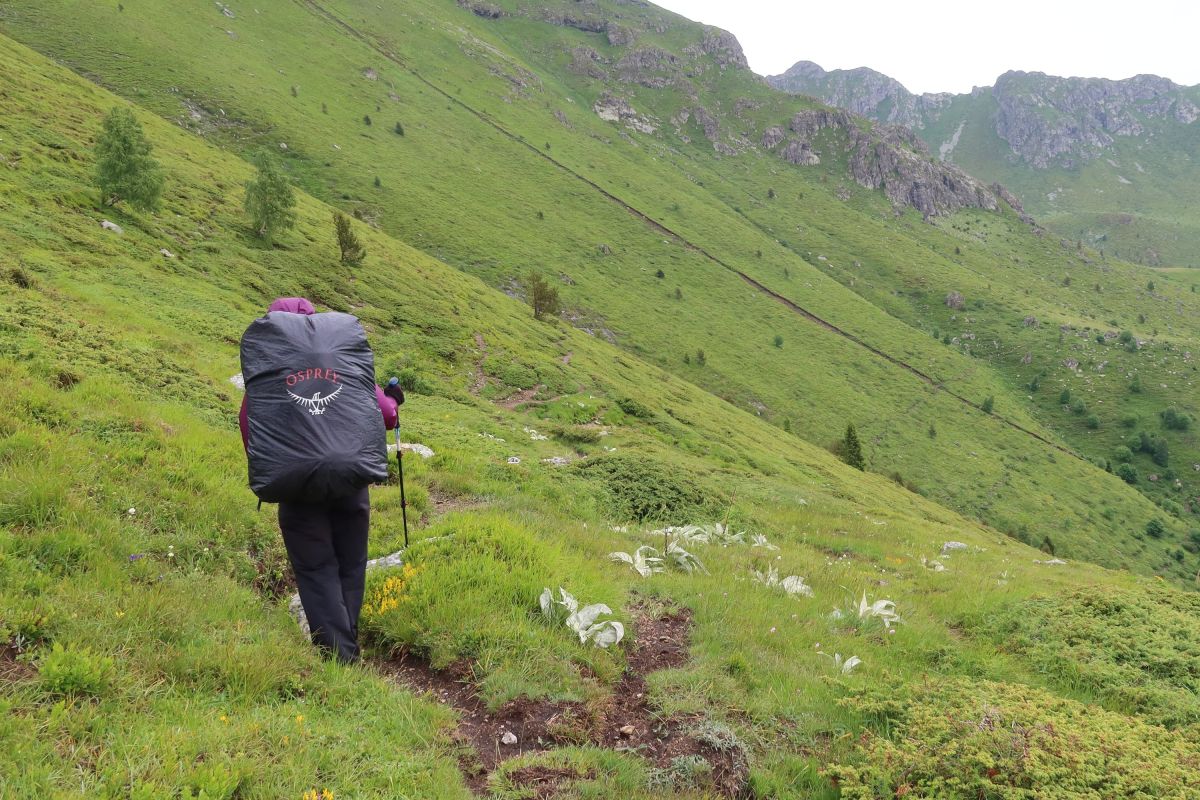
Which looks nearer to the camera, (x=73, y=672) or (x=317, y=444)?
(x=73, y=672)

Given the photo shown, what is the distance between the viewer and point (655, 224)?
120938 millimetres

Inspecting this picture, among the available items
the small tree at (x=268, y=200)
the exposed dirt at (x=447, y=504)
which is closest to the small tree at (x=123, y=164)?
the small tree at (x=268, y=200)

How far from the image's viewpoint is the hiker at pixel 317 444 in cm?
470

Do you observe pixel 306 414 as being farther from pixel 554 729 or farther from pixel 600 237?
pixel 600 237

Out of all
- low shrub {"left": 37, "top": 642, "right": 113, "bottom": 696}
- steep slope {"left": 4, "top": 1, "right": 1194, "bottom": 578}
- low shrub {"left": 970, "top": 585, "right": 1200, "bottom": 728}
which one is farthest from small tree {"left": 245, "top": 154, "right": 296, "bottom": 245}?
steep slope {"left": 4, "top": 1, "right": 1194, "bottom": 578}

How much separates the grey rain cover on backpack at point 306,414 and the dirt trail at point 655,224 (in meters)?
116

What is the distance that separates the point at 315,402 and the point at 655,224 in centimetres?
12322

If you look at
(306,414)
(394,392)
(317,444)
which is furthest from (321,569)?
(394,392)

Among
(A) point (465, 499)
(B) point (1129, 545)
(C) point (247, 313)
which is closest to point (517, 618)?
(A) point (465, 499)

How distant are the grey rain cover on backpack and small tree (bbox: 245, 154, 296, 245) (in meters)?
33.3

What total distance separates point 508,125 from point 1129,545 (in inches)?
5718

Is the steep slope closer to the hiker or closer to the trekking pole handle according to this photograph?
the trekking pole handle

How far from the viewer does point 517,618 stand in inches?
230

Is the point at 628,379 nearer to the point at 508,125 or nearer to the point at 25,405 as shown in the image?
the point at 25,405
